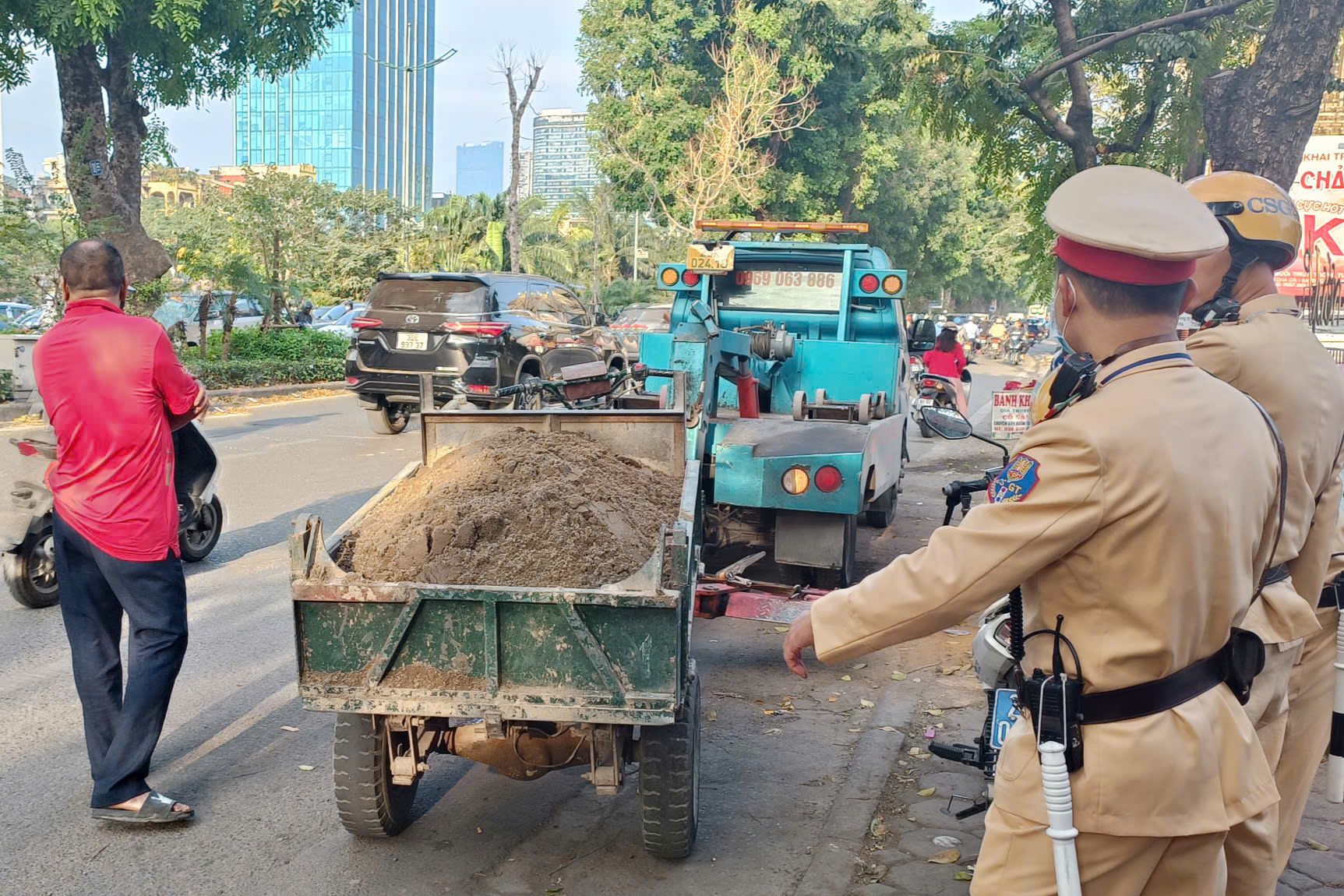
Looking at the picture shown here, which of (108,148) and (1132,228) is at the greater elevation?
(108,148)

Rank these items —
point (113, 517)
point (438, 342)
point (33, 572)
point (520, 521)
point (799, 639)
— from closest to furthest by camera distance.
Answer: point (799, 639) → point (113, 517) → point (520, 521) → point (33, 572) → point (438, 342)

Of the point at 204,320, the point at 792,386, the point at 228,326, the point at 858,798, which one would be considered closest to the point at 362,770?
the point at 858,798

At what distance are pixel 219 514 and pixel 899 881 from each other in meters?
5.86

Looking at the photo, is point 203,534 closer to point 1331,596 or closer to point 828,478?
point 828,478

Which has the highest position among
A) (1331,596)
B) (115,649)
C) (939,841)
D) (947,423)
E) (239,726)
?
(947,423)

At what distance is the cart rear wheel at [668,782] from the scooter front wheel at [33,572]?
14.5 ft

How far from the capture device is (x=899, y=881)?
3.90m

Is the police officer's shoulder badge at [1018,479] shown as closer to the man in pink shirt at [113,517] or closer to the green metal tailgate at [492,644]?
the green metal tailgate at [492,644]

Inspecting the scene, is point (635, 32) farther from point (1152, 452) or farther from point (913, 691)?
point (1152, 452)

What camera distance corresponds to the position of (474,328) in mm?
13422

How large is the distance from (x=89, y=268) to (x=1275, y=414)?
12.7 feet

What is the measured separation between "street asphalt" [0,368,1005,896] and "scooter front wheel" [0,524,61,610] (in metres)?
0.10

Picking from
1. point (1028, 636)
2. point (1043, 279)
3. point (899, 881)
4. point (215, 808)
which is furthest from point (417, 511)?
point (1043, 279)

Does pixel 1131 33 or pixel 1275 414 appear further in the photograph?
pixel 1131 33
